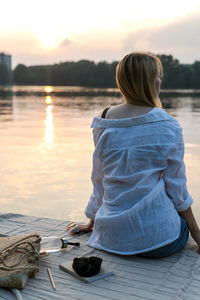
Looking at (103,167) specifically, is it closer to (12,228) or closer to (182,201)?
(182,201)

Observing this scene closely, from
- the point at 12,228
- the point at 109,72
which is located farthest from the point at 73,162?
the point at 109,72

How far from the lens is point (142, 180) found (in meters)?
2.33

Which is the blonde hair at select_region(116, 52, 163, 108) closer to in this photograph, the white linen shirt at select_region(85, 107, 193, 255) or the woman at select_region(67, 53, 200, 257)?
the woman at select_region(67, 53, 200, 257)

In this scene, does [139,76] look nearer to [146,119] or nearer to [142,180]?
[146,119]

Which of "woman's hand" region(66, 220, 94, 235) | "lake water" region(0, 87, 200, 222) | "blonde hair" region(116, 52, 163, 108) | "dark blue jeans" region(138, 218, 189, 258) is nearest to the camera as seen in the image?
"blonde hair" region(116, 52, 163, 108)

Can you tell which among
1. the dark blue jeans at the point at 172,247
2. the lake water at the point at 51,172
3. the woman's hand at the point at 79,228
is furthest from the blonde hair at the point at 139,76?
the lake water at the point at 51,172

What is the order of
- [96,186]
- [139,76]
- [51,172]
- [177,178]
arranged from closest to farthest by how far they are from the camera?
1. [139,76]
2. [177,178]
3. [96,186]
4. [51,172]

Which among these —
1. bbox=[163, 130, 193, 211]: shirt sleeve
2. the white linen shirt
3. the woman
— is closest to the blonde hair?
the woman

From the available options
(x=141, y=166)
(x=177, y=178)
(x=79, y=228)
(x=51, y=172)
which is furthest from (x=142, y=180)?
(x=51, y=172)

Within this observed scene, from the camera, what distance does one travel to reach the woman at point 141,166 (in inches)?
91.1

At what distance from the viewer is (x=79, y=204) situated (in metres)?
4.40

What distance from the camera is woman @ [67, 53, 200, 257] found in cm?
231

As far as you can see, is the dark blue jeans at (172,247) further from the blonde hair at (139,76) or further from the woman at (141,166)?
the blonde hair at (139,76)

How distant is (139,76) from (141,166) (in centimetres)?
52
